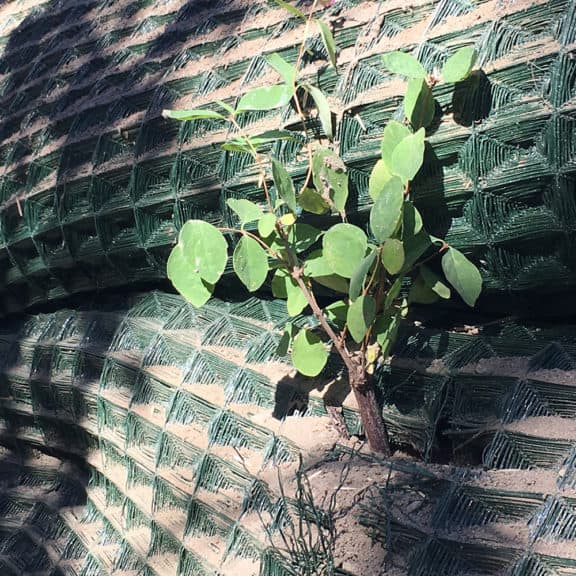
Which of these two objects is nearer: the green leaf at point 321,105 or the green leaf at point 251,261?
the green leaf at point 251,261

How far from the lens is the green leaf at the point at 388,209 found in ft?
4.20

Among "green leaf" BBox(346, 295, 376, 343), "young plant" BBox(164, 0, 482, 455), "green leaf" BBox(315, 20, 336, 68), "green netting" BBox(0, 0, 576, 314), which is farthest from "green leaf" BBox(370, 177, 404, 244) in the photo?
"green leaf" BBox(315, 20, 336, 68)

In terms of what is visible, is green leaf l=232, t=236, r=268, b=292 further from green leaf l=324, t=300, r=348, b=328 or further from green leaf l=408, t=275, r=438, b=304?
green leaf l=408, t=275, r=438, b=304

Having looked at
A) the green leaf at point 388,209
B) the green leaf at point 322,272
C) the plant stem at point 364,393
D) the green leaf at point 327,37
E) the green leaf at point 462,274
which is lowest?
the plant stem at point 364,393

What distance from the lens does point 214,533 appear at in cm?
151

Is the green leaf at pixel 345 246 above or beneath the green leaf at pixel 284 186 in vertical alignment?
beneath

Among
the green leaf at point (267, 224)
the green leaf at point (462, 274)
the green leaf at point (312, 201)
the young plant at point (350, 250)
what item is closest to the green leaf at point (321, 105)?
the young plant at point (350, 250)

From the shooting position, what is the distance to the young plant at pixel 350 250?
1.33m

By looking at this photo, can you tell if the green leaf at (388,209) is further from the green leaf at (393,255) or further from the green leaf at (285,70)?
the green leaf at (285,70)

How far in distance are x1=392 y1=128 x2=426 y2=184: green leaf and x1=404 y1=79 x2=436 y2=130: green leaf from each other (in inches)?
3.0

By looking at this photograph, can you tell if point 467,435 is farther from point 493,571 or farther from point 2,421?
point 2,421

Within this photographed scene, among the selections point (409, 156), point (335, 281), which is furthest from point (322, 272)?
point (409, 156)

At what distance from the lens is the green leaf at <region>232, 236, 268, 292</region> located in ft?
4.44

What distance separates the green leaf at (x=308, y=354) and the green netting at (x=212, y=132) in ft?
0.96
